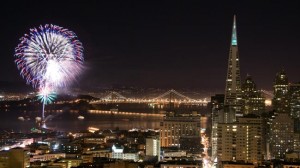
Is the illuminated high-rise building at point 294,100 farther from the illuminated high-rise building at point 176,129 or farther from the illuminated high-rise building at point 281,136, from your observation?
the illuminated high-rise building at point 176,129

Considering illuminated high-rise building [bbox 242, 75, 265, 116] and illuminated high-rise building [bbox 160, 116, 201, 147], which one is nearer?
illuminated high-rise building [bbox 160, 116, 201, 147]

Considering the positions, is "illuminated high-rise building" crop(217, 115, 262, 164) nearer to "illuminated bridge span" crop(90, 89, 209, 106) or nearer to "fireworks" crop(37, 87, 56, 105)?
"fireworks" crop(37, 87, 56, 105)

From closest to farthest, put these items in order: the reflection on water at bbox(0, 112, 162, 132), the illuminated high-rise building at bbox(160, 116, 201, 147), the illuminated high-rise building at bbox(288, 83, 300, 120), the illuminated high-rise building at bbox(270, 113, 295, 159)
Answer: the illuminated high-rise building at bbox(270, 113, 295, 159) < the illuminated high-rise building at bbox(160, 116, 201, 147) < the illuminated high-rise building at bbox(288, 83, 300, 120) < the reflection on water at bbox(0, 112, 162, 132)

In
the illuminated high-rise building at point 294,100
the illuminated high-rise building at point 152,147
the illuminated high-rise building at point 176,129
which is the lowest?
the illuminated high-rise building at point 152,147

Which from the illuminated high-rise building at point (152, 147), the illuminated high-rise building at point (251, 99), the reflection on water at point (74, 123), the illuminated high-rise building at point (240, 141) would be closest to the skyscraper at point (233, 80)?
the illuminated high-rise building at point (251, 99)

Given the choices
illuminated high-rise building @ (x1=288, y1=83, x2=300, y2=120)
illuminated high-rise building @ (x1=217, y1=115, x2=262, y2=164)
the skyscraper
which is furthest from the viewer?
illuminated high-rise building @ (x1=288, y1=83, x2=300, y2=120)

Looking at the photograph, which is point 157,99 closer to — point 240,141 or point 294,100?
point 294,100

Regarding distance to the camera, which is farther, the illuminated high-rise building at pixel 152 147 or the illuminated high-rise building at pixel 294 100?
the illuminated high-rise building at pixel 294 100

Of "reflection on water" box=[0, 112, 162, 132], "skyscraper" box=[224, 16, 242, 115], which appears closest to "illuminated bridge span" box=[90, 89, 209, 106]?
"reflection on water" box=[0, 112, 162, 132]

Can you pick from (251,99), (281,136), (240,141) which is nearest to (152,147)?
(240,141)
